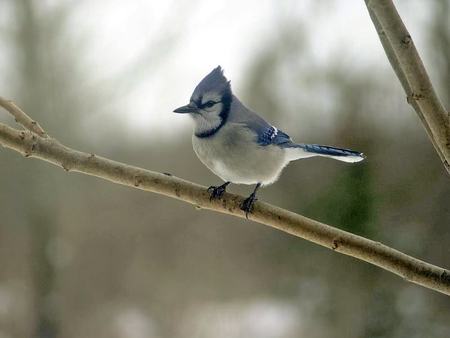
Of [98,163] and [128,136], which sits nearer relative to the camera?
[98,163]

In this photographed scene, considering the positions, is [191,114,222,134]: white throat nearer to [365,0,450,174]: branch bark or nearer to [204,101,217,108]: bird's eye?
[204,101,217,108]: bird's eye

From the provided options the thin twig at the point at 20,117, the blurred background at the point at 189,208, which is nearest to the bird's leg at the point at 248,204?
the thin twig at the point at 20,117

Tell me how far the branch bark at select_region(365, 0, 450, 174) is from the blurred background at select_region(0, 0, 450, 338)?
762 millimetres

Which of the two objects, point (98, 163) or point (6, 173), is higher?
point (6, 173)

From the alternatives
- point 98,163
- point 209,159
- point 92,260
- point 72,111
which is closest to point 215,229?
point 92,260

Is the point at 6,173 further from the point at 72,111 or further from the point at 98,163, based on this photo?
the point at 98,163

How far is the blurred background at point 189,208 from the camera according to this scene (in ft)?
4.23

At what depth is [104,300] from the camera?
1415 millimetres

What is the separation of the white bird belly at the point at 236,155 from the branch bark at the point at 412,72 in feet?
0.85

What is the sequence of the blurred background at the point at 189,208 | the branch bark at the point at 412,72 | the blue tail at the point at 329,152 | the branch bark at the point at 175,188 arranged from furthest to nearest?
the blurred background at the point at 189,208 → the blue tail at the point at 329,152 → the branch bark at the point at 175,188 → the branch bark at the point at 412,72

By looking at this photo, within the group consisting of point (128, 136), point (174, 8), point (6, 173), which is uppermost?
point (174, 8)

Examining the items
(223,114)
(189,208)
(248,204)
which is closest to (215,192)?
(248,204)

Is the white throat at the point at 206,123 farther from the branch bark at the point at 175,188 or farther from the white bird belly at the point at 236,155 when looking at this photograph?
the branch bark at the point at 175,188

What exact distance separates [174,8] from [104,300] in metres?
0.71
